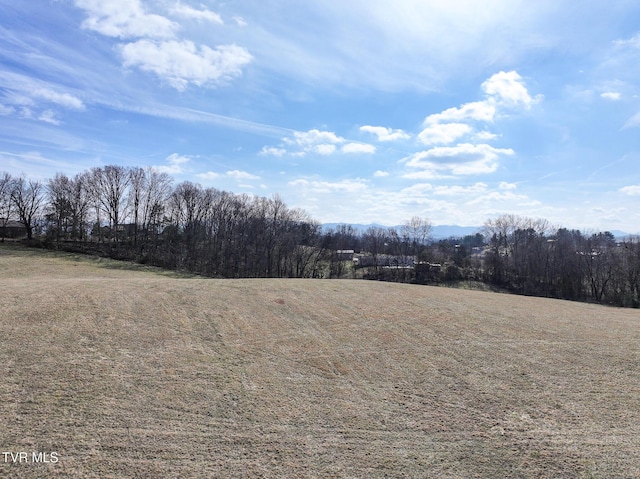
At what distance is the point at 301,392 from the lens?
933 cm

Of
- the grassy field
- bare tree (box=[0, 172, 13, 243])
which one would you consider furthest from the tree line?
the grassy field

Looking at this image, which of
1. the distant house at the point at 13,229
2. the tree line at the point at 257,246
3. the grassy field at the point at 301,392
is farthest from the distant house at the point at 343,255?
the distant house at the point at 13,229

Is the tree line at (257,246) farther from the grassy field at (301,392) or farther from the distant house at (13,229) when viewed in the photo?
the grassy field at (301,392)

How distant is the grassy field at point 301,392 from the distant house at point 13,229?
5159 cm

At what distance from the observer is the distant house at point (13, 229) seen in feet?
180

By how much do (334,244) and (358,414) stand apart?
59719 mm

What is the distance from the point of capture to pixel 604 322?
19.6 meters

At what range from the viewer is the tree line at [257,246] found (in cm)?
5078

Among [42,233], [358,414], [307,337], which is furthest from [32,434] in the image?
[42,233]

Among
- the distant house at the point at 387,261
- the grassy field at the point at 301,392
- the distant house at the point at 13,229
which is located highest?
the distant house at the point at 13,229

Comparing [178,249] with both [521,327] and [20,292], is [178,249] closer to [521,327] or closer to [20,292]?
[20,292]

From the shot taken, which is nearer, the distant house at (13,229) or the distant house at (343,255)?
the distant house at (13,229)

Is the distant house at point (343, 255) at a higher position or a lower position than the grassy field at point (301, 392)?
higher

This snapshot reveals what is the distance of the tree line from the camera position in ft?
167
